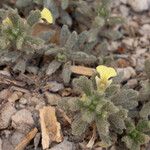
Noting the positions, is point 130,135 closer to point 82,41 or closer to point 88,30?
point 82,41

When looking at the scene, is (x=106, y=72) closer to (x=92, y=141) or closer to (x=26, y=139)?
(x=92, y=141)

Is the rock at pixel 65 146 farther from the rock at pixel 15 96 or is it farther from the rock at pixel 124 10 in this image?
the rock at pixel 124 10

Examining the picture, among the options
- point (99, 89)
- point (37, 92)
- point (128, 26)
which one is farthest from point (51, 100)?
point (128, 26)

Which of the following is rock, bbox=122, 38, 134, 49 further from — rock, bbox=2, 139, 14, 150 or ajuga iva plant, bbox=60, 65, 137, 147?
rock, bbox=2, 139, 14, 150

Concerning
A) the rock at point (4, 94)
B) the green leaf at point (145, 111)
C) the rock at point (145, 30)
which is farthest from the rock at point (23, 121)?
the rock at point (145, 30)

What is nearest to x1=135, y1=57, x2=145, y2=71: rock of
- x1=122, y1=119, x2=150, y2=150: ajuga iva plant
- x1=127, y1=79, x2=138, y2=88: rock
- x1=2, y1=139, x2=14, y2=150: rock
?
x1=127, y1=79, x2=138, y2=88: rock

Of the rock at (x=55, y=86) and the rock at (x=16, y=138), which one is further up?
the rock at (x=55, y=86)
